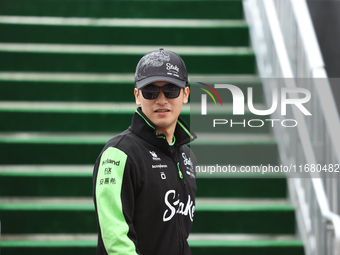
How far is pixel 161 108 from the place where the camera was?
68.9 inches

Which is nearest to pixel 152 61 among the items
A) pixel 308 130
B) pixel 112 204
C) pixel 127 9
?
pixel 112 204

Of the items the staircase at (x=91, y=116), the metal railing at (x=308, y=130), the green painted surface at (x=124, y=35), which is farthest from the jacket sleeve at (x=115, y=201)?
the green painted surface at (x=124, y=35)

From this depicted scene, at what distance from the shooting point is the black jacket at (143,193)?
1557 millimetres

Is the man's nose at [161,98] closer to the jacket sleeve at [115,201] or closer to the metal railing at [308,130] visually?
the jacket sleeve at [115,201]

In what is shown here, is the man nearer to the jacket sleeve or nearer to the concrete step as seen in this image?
the jacket sleeve

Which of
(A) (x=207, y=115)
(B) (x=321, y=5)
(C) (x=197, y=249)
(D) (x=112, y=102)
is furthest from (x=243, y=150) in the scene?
(B) (x=321, y=5)

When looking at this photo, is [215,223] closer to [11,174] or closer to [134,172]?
[11,174]

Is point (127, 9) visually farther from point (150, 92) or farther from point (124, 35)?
point (150, 92)

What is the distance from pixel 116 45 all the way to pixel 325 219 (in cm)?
254

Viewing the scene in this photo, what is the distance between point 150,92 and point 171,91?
74 millimetres

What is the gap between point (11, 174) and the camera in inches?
137

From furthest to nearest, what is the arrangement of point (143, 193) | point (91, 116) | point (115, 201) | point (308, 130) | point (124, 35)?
point (124, 35) → point (91, 116) → point (308, 130) → point (143, 193) → point (115, 201)

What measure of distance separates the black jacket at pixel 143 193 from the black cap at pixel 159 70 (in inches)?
6.0

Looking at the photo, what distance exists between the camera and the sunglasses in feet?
5.66
